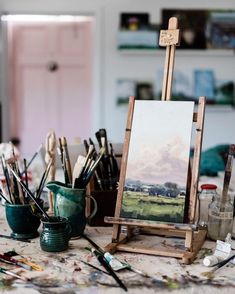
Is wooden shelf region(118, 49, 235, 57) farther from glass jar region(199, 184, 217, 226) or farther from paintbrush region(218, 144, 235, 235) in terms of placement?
paintbrush region(218, 144, 235, 235)

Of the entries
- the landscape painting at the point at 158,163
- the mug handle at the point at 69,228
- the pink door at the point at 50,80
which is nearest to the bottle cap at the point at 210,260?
the landscape painting at the point at 158,163

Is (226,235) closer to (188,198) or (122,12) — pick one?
(188,198)

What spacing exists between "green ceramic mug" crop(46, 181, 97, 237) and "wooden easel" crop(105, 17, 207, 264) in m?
0.10

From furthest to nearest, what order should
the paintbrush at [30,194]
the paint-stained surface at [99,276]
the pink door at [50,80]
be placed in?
1. the pink door at [50,80]
2. the paintbrush at [30,194]
3. the paint-stained surface at [99,276]

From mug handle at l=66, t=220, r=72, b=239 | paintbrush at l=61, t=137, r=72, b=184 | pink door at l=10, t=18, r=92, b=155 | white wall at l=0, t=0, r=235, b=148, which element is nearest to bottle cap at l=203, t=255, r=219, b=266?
mug handle at l=66, t=220, r=72, b=239

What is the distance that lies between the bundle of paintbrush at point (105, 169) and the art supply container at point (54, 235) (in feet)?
0.86

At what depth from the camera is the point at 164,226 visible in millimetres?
1191

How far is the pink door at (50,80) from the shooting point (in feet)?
14.4

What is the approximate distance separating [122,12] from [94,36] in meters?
0.30

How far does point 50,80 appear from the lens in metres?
4.48

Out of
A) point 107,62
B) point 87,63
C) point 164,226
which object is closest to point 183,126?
point 164,226

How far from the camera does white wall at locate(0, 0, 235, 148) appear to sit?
3600mm

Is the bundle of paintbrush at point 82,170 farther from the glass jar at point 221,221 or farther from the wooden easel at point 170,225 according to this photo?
the glass jar at point 221,221

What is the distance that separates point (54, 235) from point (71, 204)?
0.12 metres
